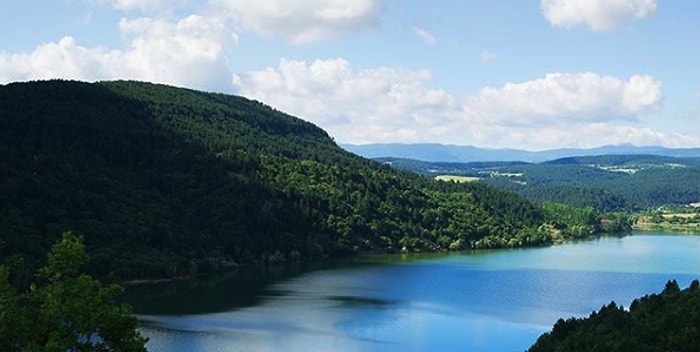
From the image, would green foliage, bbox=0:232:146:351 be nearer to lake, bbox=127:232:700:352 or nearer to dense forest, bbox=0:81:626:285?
lake, bbox=127:232:700:352

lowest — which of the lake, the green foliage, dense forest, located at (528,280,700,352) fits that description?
the lake

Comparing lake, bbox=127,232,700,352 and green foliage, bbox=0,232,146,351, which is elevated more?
green foliage, bbox=0,232,146,351

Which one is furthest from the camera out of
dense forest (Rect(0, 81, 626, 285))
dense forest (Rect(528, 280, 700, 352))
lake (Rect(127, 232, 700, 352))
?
dense forest (Rect(0, 81, 626, 285))

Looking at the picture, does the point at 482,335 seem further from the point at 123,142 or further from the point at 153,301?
the point at 123,142

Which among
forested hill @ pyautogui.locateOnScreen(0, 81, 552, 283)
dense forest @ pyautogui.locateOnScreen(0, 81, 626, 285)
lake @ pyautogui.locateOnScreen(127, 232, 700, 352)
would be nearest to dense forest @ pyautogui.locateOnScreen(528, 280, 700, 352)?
lake @ pyautogui.locateOnScreen(127, 232, 700, 352)

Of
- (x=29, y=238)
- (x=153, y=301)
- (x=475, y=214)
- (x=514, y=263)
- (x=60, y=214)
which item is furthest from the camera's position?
(x=475, y=214)

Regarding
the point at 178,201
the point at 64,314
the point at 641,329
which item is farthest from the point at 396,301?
the point at 64,314

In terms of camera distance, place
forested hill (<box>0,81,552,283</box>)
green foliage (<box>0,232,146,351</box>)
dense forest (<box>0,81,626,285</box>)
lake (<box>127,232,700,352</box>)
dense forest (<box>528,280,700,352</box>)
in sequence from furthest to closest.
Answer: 1. forested hill (<box>0,81,552,283</box>)
2. dense forest (<box>0,81,626,285</box>)
3. lake (<box>127,232,700,352</box>)
4. dense forest (<box>528,280,700,352</box>)
5. green foliage (<box>0,232,146,351</box>)

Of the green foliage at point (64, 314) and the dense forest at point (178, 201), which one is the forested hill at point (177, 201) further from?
the green foliage at point (64, 314)

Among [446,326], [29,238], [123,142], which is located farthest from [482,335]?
[123,142]
